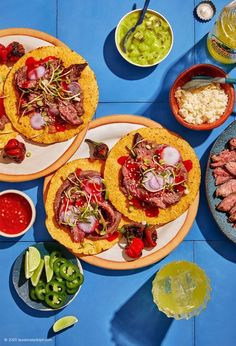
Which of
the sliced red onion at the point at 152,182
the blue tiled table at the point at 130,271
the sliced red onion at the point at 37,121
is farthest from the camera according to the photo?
the blue tiled table at the point at 130,271

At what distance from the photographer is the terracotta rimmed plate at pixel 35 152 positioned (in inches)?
140

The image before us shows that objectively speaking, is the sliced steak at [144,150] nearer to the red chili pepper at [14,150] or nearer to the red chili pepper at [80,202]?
the red chili pepper at [80,202]

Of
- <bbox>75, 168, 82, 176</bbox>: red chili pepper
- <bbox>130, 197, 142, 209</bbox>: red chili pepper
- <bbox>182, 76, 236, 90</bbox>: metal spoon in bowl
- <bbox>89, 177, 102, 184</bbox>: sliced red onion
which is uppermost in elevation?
<bbox>182, 76, 236, 90</bbox>: metal spoon in bowl

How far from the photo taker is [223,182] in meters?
3.56

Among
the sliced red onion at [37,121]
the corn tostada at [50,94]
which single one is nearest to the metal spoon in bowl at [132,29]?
the corn tostada at [50,94]

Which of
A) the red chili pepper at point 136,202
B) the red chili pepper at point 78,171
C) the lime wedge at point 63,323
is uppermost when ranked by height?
the red chili pepper at point 78,171

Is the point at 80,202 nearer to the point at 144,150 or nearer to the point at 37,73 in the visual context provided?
the point at 144,150

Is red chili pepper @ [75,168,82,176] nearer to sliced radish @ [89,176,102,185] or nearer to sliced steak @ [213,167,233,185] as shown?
sliced radish @ [89,176,102,185]

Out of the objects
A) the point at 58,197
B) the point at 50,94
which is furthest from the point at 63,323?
the point at 50,94

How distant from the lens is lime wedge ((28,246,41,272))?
3496 millimetres

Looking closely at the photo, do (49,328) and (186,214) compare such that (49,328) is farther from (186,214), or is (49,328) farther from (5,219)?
(186,214)

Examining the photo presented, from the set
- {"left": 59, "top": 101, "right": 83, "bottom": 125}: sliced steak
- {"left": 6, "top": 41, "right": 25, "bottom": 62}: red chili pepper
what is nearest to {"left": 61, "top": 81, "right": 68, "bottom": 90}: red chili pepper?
{"left": 59, "top": 101, "right": 83, "bottom": 125}: sliced steak

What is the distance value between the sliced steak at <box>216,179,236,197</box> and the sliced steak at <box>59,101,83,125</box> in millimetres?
1015

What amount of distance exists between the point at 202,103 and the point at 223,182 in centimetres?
54
